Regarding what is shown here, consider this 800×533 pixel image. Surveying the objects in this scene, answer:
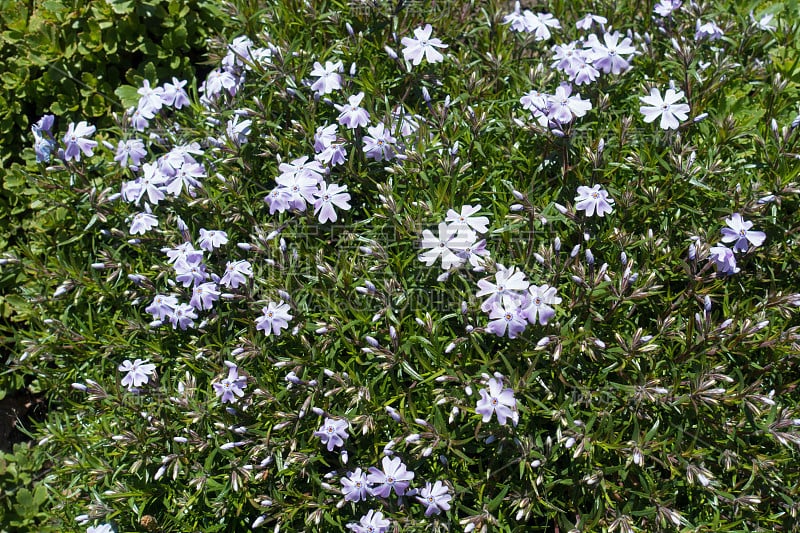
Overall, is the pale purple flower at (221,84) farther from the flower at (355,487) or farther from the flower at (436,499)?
the flower at (436,499)

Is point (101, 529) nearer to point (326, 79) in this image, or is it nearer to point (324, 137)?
point (324, 137)

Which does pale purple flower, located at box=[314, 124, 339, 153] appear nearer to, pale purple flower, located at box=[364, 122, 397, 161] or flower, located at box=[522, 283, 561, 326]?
pale purple flower, located at box=[364, 122, 397, 161]

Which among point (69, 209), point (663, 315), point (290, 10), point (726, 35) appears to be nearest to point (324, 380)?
point (663, 315)

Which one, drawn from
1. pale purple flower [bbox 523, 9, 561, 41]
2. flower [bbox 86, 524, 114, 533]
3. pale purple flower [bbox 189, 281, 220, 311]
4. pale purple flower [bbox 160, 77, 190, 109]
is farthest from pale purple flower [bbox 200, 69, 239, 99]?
flower [bbox 86, 524, 114, 533]

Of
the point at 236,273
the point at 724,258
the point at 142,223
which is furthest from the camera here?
the point at 142,223

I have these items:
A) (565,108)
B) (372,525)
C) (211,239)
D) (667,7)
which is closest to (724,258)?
(565,108)

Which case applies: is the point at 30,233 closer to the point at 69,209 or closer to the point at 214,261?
the point at 69,209
